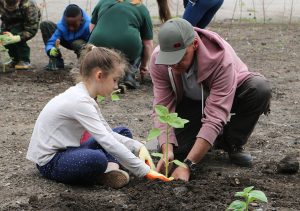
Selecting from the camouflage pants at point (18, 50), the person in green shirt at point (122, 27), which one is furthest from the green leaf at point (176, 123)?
the camouflage pants at point (18, 50)

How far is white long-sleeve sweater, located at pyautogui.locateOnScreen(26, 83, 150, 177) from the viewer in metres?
3.59

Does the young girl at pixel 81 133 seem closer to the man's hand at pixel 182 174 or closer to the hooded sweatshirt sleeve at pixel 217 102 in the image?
the man's hand at pixel 182 174

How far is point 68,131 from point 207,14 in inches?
97.8

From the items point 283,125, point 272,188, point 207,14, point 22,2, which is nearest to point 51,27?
point 22,2

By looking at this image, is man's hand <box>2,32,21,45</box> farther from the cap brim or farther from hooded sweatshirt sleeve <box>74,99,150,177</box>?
the cap brim

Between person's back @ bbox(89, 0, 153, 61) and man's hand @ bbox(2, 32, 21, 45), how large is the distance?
1.02 m

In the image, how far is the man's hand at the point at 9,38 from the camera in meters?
6.89

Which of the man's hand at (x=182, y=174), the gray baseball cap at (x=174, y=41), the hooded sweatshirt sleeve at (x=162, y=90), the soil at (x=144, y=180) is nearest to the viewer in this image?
the soil at (x=144, y=180)

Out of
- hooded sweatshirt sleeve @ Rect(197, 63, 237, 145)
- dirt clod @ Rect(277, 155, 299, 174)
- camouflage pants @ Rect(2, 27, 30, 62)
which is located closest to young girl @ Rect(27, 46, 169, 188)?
hooded sweatshirt sleeve @ Rect(197, 63, 237, 145)

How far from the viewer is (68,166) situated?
365cm

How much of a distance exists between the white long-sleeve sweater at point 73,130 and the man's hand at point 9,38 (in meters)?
3.33

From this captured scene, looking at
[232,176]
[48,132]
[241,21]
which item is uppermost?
[48,132]

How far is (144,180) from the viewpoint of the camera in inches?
148

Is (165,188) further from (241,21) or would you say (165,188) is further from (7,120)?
(241,21)
